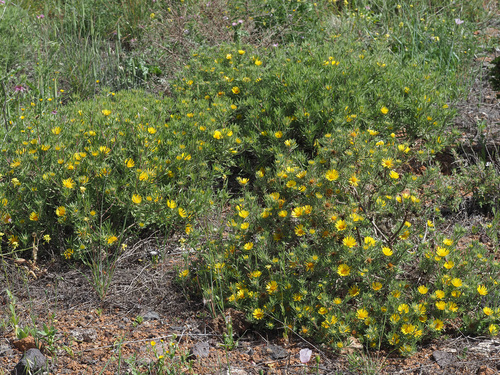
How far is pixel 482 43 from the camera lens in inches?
217

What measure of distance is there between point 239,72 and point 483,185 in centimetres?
198

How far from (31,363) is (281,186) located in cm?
145

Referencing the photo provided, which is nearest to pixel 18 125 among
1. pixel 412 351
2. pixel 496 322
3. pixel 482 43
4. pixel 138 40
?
pixel 138 40

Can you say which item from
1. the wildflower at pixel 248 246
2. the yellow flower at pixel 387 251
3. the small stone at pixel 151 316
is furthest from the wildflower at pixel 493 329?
the small stone at pixel 151 316

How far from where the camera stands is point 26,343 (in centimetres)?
231

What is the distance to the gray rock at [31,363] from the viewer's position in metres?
2.17

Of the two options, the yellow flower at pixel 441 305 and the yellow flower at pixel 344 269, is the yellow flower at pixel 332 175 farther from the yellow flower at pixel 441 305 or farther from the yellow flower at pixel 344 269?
the yellow flower at pixel 441 305

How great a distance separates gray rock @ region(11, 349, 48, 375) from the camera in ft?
7.11

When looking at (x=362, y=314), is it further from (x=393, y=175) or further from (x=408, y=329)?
(x=393, y=175)

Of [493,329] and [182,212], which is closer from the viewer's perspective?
[493,329]

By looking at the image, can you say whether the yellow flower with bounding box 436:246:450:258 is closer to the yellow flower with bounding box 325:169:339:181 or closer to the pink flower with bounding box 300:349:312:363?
the yellow flower with bounding box 325:169:339:181

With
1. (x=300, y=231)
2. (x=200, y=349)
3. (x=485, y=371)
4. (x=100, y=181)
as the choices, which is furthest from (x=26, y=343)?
(x=485, y=371)

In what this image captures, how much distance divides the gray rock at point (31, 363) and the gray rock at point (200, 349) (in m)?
0.64

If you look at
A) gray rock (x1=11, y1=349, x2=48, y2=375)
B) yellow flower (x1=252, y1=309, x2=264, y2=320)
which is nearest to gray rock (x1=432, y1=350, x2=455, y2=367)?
yellow flower (x1=252, y1=309, x2=264, y2=320)
